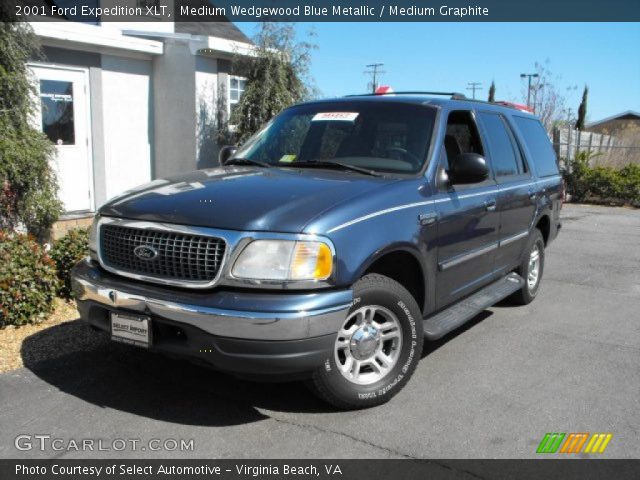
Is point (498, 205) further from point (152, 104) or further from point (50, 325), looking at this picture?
point (152, 104)

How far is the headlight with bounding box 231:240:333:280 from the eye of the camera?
3.16 m

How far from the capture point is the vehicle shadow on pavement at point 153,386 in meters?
3.68

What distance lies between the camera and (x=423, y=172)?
13.6ft

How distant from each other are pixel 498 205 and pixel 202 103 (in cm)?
724

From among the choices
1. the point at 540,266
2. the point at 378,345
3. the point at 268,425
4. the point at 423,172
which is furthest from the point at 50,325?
the point at 540,266

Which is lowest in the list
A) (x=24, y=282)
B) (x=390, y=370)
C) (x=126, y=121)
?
(x=390, y=370)

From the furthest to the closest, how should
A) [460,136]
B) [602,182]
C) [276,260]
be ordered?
[602,182] < [460,136] < [276,260]

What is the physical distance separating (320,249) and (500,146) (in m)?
2.90

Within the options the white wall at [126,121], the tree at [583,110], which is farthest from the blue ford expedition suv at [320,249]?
the tree at [583,110]

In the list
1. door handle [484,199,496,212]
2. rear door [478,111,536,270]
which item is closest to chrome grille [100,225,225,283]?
door handle [484,199,496,212]

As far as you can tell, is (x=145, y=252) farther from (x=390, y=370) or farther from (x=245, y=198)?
(x=390, y=370)

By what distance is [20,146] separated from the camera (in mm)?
6820
